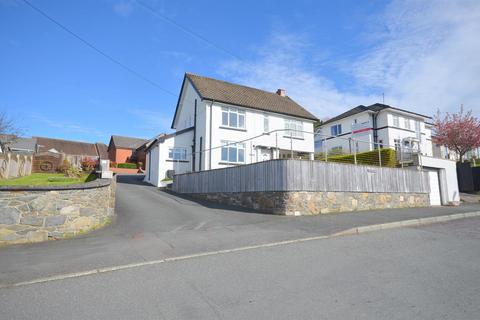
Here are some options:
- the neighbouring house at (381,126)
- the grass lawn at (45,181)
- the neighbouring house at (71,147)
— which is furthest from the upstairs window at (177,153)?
the neighbouring house at (71,147)

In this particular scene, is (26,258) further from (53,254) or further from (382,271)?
(382,271)

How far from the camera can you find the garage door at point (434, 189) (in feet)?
63.5

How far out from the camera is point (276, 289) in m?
4.51

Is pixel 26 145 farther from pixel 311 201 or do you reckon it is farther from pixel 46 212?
pixel 311 201

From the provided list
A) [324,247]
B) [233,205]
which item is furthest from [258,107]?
[324,247]

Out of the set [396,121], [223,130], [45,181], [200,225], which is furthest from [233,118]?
[396,121]

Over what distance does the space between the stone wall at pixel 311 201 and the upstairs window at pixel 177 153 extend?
8.09m

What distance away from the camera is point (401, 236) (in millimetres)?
8578

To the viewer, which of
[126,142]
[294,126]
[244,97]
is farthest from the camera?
[126,142]

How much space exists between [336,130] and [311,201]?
1108 inches

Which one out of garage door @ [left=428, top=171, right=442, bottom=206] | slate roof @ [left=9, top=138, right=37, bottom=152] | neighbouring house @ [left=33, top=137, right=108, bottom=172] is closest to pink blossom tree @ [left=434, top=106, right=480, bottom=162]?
garage door @ [left=428, top=171, right=442, bottom=206]

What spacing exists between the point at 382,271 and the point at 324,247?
197 centimetres

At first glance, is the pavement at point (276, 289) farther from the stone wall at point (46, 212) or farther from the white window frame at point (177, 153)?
the white window frame at point (177, 153)

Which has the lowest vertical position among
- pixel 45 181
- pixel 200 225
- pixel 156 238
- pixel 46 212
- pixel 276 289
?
pixel 276 289
